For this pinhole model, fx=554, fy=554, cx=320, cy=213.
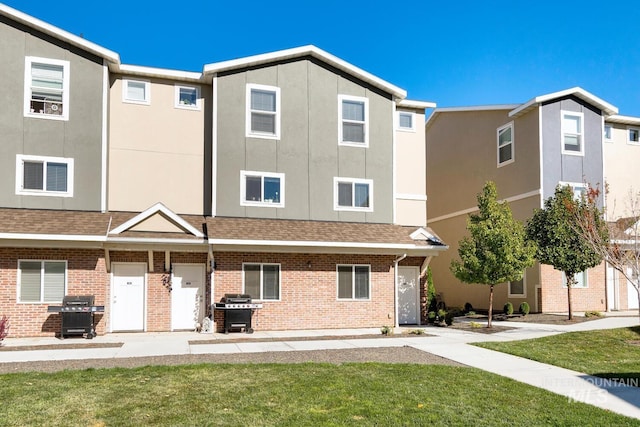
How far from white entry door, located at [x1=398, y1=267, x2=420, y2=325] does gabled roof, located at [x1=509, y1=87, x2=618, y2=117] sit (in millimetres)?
8717

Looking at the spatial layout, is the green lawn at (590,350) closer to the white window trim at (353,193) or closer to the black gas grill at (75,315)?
the white window trim at (353,193)

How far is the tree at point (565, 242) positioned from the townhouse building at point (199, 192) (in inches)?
159

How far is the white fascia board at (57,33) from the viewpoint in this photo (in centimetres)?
1680

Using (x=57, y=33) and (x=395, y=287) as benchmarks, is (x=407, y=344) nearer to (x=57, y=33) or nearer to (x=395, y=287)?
(x=395, y=287)

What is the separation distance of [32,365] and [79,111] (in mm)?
8923

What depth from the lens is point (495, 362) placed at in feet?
39.2

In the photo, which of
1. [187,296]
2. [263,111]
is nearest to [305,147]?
[263,111]

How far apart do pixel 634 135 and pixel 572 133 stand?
4797mm

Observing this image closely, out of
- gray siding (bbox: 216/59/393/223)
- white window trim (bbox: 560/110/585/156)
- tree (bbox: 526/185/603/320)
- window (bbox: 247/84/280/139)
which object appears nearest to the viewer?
gray siding (bbox: 216/59/393/223)

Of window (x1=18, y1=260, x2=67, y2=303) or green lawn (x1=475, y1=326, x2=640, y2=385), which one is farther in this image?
window (x1=18, y1=260, x2=67, y2=303)

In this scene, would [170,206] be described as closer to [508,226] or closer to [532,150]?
[508,226]

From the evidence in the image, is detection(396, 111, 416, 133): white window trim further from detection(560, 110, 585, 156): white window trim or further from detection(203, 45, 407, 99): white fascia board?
detection(560, 110, 585, 156): white window trim

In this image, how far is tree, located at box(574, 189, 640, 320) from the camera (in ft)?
54.6

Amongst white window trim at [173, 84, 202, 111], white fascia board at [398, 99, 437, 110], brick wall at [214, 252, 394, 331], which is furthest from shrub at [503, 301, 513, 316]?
white window trim at [173, 84, 202, 111]
